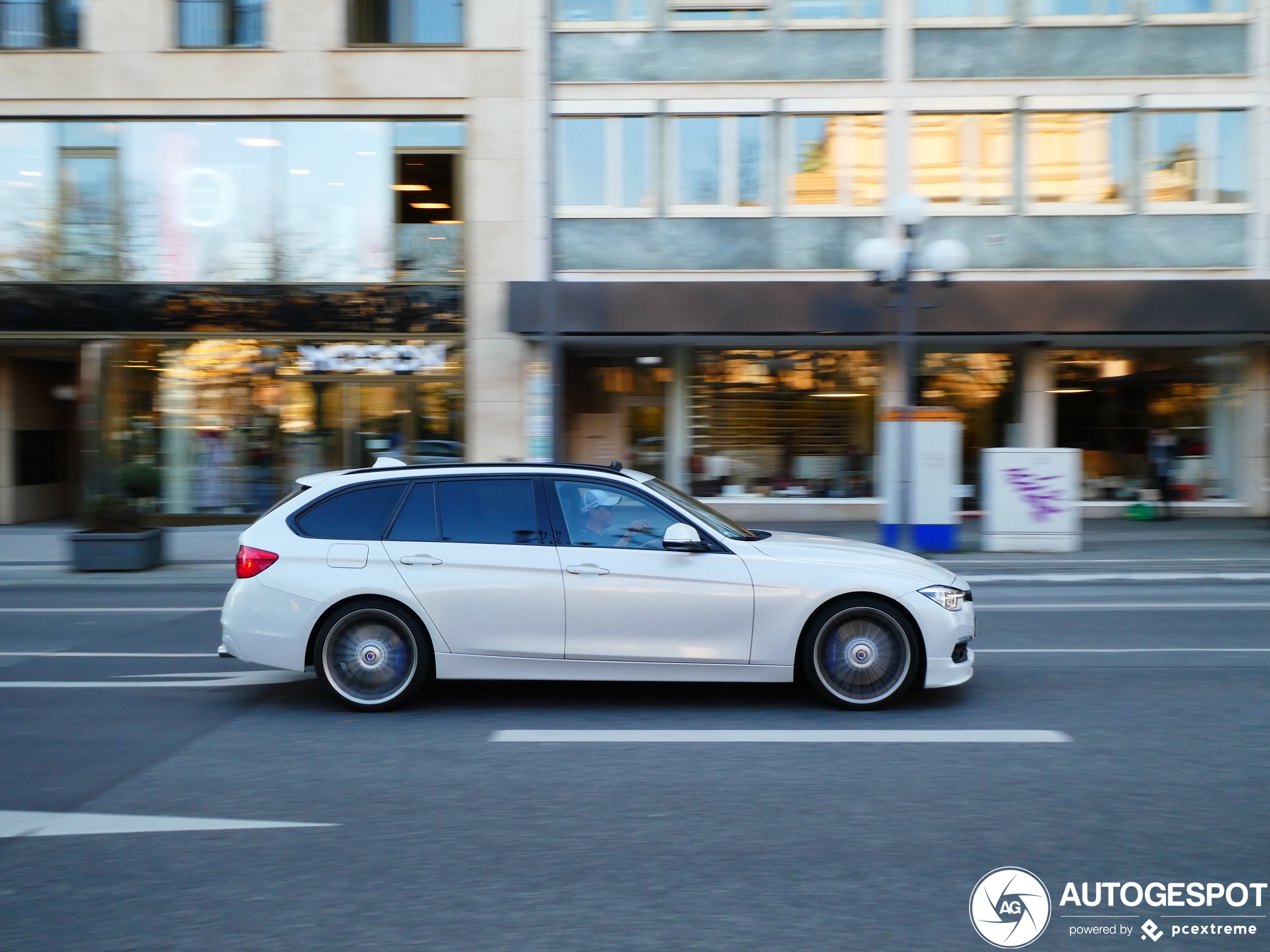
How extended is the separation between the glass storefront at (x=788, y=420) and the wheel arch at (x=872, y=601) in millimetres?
14491

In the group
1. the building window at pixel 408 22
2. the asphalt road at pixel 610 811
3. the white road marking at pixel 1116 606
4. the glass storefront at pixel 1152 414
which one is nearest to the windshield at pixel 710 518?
the asphalt road at pixel 610 811

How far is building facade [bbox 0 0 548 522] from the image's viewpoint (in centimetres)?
1973

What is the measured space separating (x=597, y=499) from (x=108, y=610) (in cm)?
702

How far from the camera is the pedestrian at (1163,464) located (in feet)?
64.8

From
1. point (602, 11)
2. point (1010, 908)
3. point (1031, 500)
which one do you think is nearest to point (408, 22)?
point (602, 11)

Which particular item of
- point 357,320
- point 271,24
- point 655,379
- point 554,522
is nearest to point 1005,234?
point 655,379

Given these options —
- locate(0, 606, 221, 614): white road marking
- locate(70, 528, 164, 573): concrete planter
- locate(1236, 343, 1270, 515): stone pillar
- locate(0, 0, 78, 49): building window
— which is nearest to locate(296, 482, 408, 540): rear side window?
locate(0, 606, 221, 614): white road marking

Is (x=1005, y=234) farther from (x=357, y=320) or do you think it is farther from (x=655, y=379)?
(x=357, y=320)

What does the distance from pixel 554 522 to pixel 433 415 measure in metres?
14.0

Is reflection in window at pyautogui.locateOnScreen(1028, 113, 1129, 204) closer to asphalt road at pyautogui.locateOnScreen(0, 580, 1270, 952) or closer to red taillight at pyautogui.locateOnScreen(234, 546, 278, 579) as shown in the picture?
asphalt road at pyautogui.locateOnScreen(0, 580, 1270, 952)

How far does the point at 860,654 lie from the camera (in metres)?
6.14

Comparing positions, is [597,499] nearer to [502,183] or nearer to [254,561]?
[254,561]

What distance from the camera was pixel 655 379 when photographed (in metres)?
20.9

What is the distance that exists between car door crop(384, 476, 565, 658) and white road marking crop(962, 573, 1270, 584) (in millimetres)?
7700
